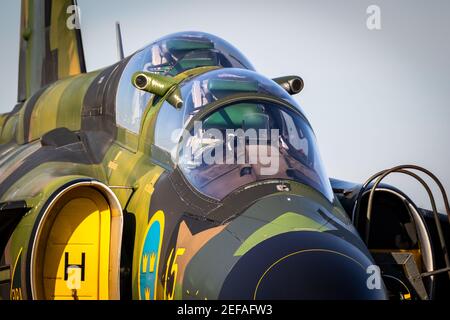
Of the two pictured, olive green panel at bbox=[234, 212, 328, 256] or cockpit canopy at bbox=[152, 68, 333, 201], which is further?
cockpit canopy at bbox=[152, 68, 333, 201]

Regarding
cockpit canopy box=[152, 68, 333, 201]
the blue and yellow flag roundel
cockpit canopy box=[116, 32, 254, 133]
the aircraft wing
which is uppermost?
the aircraft wing

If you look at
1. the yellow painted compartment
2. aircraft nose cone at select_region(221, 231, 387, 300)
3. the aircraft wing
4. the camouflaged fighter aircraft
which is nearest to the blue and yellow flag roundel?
the camouflaged fighter aircraft

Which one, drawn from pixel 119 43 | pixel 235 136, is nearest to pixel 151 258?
pixel 235 136

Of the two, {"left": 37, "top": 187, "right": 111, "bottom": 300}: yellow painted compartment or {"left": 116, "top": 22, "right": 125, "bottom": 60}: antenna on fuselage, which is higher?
{"left": 116, "top": 22, "right": 125, "bottom": 60}: antenna on fuselage

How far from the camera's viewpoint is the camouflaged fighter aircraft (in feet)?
19.6

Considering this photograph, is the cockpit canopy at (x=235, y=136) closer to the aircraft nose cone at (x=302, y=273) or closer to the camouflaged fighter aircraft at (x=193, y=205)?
the camouflaged fighter aircraft at (x=193, y=205)

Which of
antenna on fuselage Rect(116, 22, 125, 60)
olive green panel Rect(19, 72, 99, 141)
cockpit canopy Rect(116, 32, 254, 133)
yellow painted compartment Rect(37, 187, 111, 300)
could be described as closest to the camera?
yellow painted compartment Rect(37, 187, 111, 300)

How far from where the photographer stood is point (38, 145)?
388 inches

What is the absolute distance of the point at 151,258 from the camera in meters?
6.94

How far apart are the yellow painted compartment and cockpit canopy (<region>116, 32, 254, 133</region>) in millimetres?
1496

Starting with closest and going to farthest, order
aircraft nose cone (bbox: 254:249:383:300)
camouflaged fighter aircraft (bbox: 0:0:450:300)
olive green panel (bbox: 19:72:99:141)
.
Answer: aircraft nose cone (bbox: 254:249:383:300) → camouflaged fighter aircraft (bbox: 0:0:450:300) → olive green panel (bbox: 19:72:99:141)

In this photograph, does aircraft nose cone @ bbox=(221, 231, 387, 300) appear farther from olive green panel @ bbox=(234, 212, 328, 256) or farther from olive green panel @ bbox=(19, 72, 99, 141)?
olive green panel @ bbox=(19, 72, 99, 141)

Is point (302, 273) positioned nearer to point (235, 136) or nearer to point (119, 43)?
point (235, 136)
